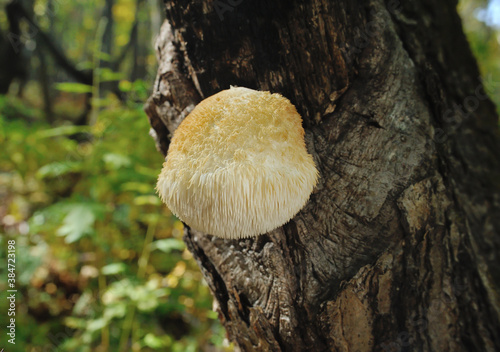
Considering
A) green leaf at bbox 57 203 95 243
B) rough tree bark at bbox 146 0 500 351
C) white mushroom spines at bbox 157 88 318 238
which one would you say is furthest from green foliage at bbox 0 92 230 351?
white mushroom spines at bbox 157 88 318 238

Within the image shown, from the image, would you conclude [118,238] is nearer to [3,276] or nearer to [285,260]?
[3,276]

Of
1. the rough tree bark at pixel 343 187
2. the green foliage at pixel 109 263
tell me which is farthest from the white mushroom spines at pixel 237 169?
the green foliage at pixel 109 263

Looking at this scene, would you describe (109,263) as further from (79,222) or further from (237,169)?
(237,169)

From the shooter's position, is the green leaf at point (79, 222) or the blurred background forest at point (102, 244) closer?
the green leaf at point (79, 222)

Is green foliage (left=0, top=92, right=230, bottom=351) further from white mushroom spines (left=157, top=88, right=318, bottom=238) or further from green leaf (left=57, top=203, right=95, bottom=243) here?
white mushroom spines (left=157, top=88, right=318, bottom=238)

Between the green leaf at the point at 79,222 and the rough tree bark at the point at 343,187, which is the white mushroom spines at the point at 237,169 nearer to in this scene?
the rough tree bark at the point at 343,187

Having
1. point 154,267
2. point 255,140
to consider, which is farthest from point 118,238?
point 255,140
